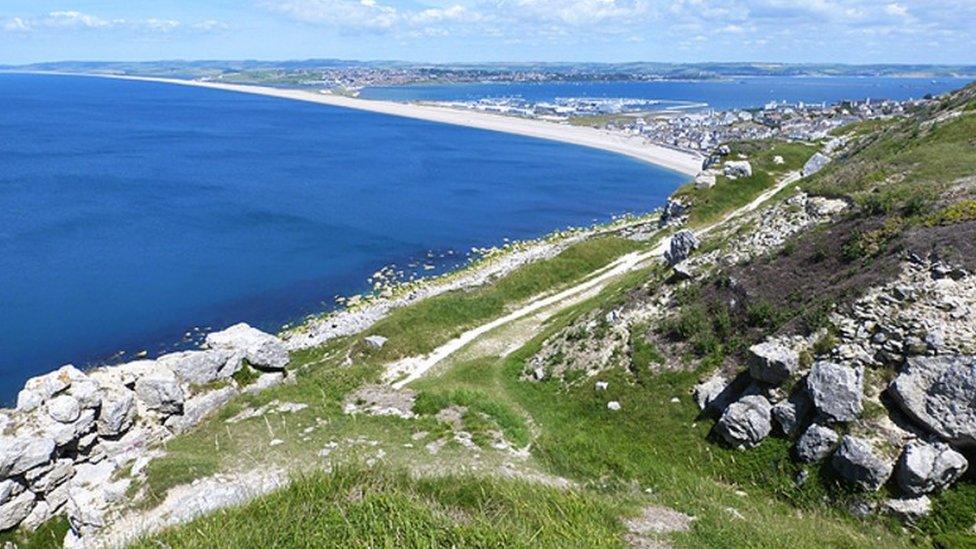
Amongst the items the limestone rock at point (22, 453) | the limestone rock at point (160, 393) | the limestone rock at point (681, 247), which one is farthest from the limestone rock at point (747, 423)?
the limestone rock at point (22, 453)

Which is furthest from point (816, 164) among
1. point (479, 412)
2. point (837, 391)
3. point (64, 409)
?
point (64, 409)

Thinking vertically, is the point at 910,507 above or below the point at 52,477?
above

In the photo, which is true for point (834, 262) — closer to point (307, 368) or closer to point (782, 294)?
point (782, 294)

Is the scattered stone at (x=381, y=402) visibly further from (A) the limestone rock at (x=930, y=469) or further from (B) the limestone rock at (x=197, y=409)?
(A) the limestone rock at (x=930, y=469)

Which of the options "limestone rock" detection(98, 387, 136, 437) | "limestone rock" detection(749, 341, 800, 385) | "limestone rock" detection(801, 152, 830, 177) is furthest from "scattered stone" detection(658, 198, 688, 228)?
"limestone rock" detection(98, 387, 136, 437)

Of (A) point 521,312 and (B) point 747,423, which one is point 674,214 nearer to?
(A) point 521,312

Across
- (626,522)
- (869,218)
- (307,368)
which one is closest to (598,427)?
(626,522)
